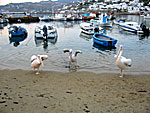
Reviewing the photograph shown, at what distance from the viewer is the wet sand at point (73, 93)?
5395 mm

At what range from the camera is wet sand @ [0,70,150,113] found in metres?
5.39

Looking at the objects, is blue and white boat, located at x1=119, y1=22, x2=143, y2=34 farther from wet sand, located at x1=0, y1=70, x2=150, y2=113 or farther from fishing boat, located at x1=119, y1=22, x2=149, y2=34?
wet sand, located at x1=0, y1=70, x2=150, y2=113

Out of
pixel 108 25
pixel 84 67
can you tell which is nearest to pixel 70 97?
pixel 84 67

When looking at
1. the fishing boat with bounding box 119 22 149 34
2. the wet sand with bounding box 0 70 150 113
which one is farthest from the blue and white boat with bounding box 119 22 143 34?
the wet sand with bounding box 0 70 150 113

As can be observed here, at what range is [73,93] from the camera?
6559mm

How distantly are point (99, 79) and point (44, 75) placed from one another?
3240 mm

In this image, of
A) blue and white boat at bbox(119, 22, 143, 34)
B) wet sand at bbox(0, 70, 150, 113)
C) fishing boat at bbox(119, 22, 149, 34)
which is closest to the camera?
wet sand at bbox(0, 70, 150, 113)

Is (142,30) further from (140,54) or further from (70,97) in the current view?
(70,97)

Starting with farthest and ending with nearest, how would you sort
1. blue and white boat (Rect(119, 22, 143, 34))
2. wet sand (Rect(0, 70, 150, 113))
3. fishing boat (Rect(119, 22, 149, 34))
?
blue and white boat (Rect(119, 22, 143, 34)), fishing boat (Rect(119, 22, 149, 34)), wet sand (Rect(0, 70, 150, 113))

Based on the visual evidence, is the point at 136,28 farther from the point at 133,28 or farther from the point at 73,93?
the point at 73,93

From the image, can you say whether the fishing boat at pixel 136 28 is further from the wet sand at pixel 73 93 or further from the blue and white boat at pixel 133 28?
the wet sand at pixel 73 93

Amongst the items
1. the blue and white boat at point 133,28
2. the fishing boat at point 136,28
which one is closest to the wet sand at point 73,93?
the fishing boat at point 136,28

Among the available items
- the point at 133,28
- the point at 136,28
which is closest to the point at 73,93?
the point at 136,28

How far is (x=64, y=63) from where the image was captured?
11781mm
